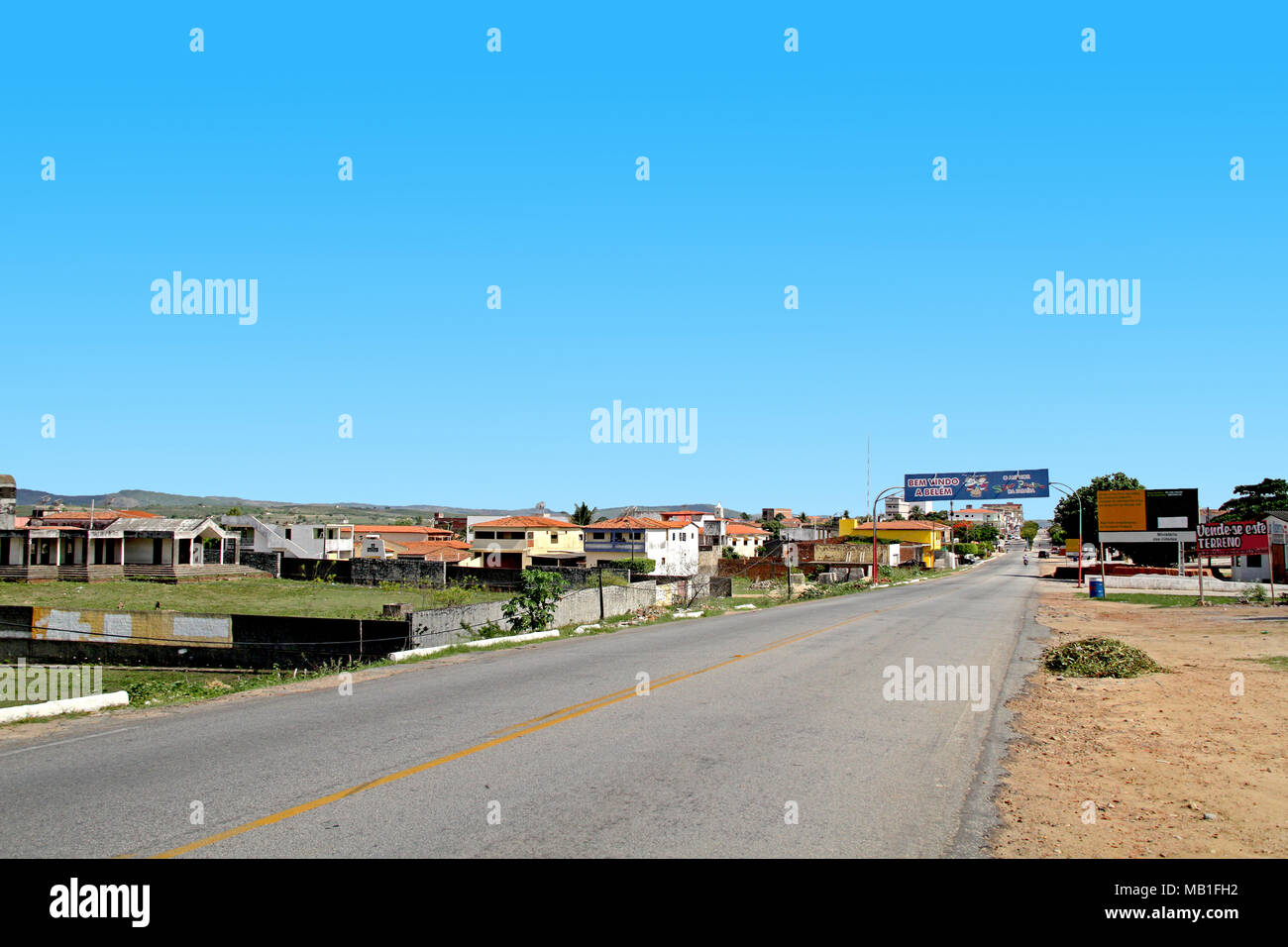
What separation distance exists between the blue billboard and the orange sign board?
17.3 ft

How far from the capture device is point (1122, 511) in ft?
209

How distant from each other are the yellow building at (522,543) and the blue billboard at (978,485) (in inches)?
1178

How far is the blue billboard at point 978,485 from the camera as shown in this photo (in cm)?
7088

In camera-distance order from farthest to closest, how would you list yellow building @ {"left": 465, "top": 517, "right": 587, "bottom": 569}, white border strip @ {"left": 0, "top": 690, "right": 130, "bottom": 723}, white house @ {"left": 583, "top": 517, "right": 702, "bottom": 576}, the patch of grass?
1. white house @ {"left": 583, "top": 517, "right": 702, "bottom": 576}
2. yellow building @ {"left": 465, "top": 517, "right": 587, "bottom": 569}
3. the patch of grass
4. white border strip @ {"left": 0, "top": 690, "right": 130, "bottom": 723}

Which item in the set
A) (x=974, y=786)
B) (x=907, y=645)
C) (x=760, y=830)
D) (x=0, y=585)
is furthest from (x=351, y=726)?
(x=0, y=585)

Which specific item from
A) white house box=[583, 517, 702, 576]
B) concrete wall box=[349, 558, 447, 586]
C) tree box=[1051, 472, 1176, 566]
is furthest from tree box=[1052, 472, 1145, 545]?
concrete wall box=[349, 558, 447, 586]

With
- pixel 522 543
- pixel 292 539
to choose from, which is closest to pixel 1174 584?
pixel 522 543

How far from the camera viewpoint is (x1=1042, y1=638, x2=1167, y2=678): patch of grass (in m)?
17.6

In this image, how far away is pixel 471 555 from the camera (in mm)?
84750

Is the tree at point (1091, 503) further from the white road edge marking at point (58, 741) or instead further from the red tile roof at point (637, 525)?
the white road edge marking at point (58, 741)

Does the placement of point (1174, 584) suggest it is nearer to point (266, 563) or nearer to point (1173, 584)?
point (1173, 584)

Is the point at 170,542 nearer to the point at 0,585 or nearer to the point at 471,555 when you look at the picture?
the point at 0,585

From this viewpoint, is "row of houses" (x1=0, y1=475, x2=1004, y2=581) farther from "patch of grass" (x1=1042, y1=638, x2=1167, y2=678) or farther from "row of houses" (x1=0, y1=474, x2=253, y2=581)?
"patch of grass" (x1=1042, y1=638, x2=1167, y2=678)

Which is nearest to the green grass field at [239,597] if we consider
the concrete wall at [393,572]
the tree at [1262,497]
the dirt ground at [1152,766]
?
the concrete wall at [393,572]
